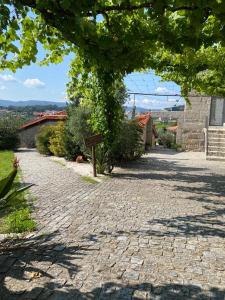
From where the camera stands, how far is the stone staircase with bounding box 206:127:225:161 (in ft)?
64.7

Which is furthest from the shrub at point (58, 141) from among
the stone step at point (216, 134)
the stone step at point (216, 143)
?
the stone step at point (216, 134)

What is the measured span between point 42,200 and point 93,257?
3728 millimetres

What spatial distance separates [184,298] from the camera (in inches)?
165

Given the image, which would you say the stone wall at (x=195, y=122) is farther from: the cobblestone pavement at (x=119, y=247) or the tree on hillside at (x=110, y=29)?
the cobblestone pavement at (x=119, y=247)

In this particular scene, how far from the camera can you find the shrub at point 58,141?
59.7 ft

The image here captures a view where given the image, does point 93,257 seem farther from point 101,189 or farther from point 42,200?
point 101,189

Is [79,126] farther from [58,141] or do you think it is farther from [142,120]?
[142,120]

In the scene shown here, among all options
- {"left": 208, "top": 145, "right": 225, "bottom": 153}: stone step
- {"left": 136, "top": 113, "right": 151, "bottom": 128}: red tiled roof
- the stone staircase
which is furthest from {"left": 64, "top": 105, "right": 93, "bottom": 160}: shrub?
{"left": 208, "top": 145, "right": 225, "bottom": 153}: stone step

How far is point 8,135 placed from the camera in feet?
75.7

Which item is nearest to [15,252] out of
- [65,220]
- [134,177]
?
[65,220]

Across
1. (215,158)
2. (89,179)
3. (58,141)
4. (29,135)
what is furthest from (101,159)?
(29,135)

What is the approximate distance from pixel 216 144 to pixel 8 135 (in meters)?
10.9

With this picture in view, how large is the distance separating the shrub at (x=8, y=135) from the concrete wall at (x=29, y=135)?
139 cm

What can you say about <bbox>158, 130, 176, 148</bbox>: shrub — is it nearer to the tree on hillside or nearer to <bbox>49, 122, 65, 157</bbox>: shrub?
<bbox>49, 122, 65, 157</bbox>: shrub
